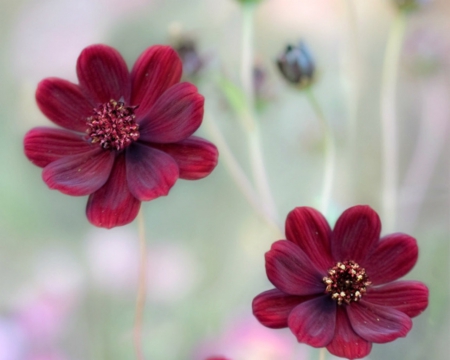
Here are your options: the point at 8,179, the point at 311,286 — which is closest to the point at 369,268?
the point at 311,286

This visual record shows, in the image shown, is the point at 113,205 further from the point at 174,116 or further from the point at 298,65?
the point at 298,65

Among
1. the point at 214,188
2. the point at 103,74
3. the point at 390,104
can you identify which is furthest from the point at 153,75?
the point at 390,104

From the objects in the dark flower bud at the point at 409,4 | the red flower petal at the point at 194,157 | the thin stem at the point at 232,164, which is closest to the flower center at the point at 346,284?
the red flower petal at the point at 194,157

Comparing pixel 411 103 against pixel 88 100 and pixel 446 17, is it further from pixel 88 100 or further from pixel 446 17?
pixel 88 100

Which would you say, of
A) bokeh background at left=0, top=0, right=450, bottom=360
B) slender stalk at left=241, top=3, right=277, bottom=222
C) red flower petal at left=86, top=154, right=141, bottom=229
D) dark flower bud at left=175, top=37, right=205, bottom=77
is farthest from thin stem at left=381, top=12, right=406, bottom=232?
red flower petal at left=86, top=154, right=141, bottom=229

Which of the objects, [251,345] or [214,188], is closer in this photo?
[251,345]

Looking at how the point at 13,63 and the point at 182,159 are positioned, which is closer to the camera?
the point at 182,159
